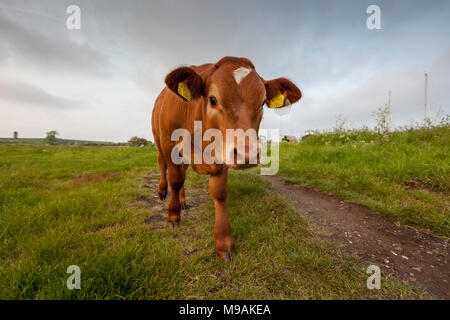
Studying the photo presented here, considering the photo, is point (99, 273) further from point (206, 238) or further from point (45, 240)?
point (206, 238)

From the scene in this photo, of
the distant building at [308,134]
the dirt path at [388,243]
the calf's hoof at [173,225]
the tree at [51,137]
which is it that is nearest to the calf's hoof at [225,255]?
the calf's hoof at [173,225]

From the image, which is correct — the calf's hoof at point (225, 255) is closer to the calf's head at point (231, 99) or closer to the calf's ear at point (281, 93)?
the calf's head at point (231, 99)

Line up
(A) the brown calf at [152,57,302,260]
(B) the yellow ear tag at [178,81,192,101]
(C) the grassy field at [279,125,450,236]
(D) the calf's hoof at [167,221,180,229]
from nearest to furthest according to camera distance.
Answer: (A) the brown calf at [152,57,302,260] → (B) the yellow ear tag at [178,81,192,101] → (D) the calf's hoof at [167,221,180,229] → (C) the grassy field at [279,125,450,236]

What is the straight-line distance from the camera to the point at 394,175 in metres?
4.08

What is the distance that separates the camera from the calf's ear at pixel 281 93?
246cm

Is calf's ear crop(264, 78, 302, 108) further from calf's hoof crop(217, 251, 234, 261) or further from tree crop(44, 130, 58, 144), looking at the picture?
tree crop(44, 130, 58, 144)

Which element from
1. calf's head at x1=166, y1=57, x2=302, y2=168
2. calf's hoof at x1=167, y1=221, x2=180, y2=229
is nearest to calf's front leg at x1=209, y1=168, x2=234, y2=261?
calf's head at x1=166, y1=57, x2=302, y2=168

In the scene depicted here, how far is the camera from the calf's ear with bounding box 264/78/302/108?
2461 millimetres

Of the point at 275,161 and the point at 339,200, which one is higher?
the point at 275,161

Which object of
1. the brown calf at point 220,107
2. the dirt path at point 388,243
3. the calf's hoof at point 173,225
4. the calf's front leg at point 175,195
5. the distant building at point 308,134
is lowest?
the dirt path at point 388,243

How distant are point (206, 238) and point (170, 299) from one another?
0.93 meters

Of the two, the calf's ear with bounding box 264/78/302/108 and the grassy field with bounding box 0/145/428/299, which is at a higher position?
the calf's ear with bounding box 264/78/302/108

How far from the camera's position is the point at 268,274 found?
1784 mm
